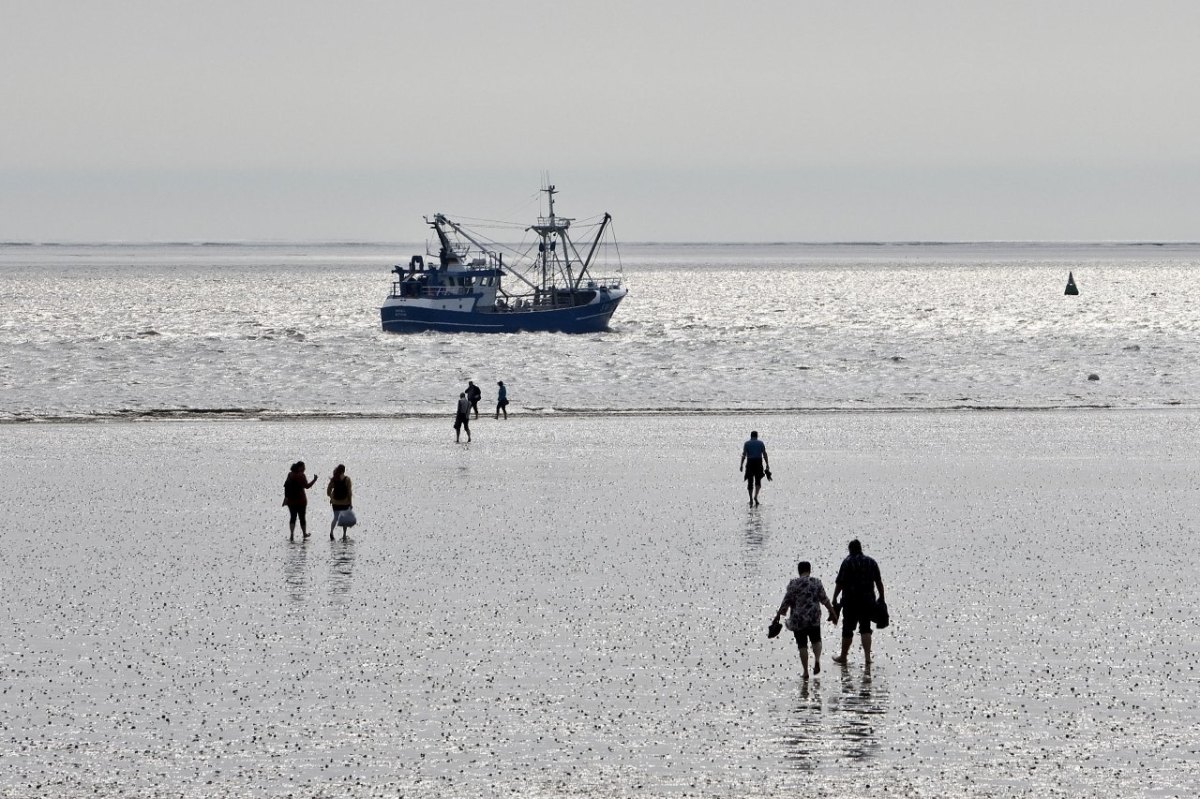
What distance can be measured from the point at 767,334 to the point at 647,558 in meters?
84.5

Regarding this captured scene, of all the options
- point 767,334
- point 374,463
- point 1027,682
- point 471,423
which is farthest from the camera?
point 767,334

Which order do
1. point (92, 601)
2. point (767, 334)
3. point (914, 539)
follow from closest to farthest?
point (92, 601) < point (914, 539) < point (767, 334)

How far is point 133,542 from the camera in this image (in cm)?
2672

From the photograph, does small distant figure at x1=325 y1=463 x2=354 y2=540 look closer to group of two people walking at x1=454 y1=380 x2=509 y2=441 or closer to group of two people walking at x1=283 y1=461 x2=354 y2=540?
group of two people walking at x1=283 y1=461 x2=354 y2=540

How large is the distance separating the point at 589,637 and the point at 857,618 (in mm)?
3528

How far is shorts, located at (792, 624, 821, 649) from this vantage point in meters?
17.7

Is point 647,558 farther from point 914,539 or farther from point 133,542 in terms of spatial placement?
point 133,542

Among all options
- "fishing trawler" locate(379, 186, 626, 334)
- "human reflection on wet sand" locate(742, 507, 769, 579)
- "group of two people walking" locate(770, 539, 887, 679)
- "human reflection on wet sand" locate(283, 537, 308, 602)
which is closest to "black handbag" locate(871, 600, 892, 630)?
"group of two people walking" locate(770, 539, 887, 679)

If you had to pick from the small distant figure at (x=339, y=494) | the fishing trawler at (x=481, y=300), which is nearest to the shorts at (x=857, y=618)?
the small distant figure at (x=339, y=494)

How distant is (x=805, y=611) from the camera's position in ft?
Answer: 58.0

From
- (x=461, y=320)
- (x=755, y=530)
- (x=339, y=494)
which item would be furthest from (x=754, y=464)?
(x=461, y=320)

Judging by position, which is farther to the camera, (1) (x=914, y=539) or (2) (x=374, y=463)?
(2) (x=374, y=463)

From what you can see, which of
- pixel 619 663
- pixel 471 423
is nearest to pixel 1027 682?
pixel 619 663

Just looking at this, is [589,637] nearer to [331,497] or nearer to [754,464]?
[331,497]
